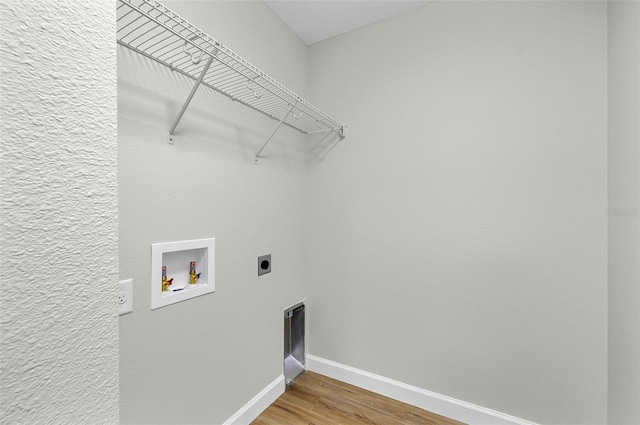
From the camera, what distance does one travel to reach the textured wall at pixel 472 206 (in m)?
1.23

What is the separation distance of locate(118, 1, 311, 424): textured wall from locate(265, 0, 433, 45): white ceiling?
8cm

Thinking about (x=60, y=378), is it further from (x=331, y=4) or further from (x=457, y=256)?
(x=331, y=4)

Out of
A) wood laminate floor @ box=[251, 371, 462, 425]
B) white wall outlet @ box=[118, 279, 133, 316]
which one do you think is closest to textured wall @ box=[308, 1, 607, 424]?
wood laminate floor @ box=[251, 371, 462, 425]

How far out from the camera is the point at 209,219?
1.21m

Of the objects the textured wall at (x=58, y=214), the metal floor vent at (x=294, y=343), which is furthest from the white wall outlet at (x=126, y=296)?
the metal floor vent at (x=294, y=343)

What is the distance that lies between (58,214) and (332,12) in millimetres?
1777

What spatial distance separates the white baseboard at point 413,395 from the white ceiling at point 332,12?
2217 millimetres

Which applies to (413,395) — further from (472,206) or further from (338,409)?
(472,206)

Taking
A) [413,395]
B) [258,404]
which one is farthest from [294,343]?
[413,395]

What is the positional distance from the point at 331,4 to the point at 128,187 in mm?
1475

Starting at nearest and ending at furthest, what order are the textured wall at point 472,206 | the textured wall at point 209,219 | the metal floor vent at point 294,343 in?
the textured wall at point 209,219 → the textured wall at point 472,206 → the metal floor vent at point 294,343

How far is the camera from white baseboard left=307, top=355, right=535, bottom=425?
4.55ft

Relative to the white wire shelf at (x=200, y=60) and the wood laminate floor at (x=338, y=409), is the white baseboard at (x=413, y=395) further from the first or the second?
the white wire shelf at (x=200, y=60)

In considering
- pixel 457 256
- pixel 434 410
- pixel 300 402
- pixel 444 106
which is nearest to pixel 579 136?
pixel 444 106
